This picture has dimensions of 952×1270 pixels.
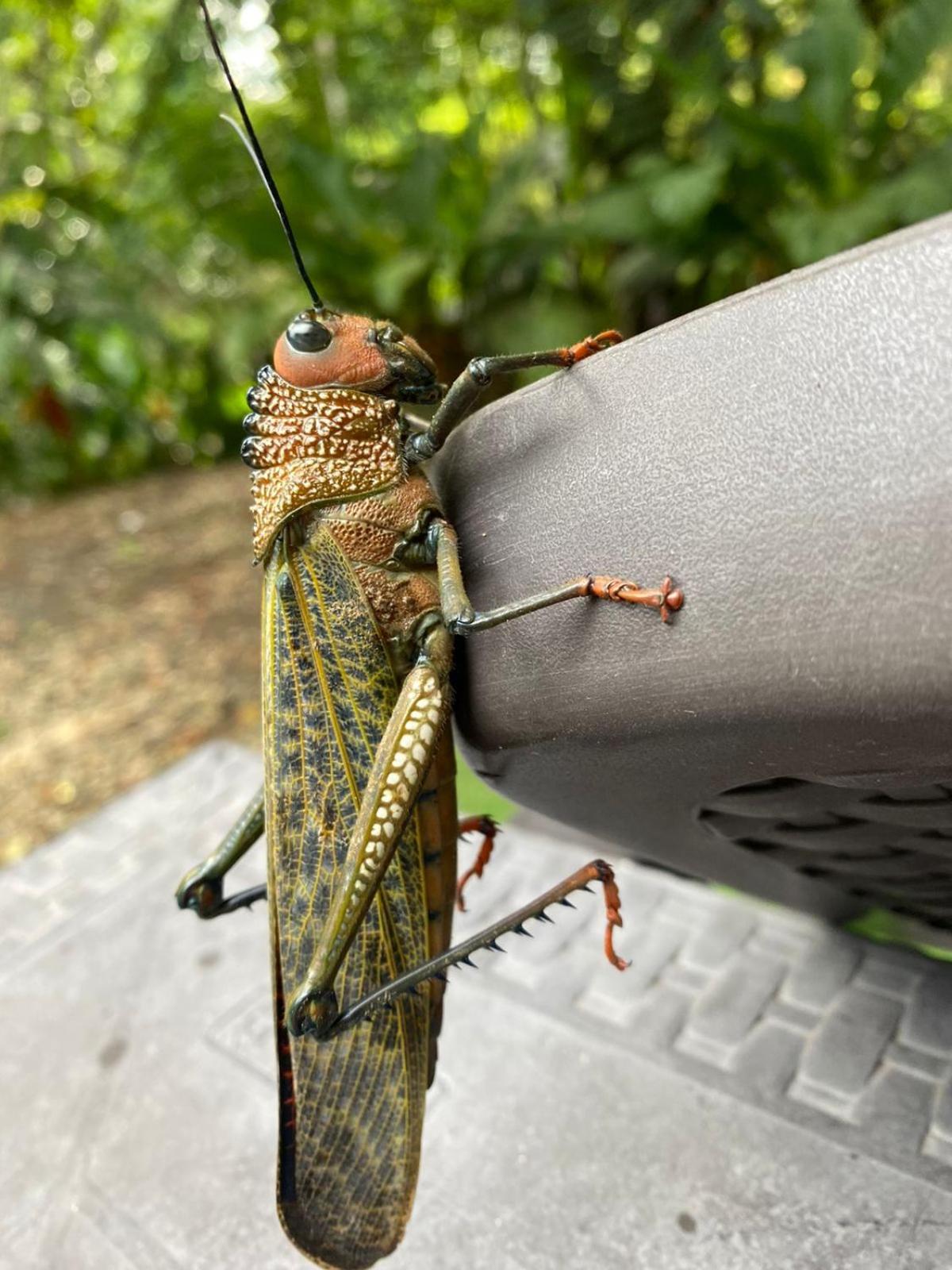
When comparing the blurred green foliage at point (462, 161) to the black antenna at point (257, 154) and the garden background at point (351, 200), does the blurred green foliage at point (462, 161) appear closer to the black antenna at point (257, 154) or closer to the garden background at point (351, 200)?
the garden background at point (351, 200)

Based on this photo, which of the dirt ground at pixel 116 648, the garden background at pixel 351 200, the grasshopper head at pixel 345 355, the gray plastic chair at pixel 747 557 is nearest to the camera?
the gray plastic chair at pixel 747 557

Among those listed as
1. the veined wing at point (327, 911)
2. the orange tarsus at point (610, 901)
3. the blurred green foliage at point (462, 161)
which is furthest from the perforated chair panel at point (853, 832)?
the blurred green foliage at point (462, 161)

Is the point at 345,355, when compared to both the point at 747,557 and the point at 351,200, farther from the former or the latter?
the point at 351,200

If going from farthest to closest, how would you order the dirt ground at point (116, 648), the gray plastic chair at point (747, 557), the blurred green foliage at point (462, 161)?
the blurred green foliage at point (462, 161) < the dirt ground at point (116, 648) < the gray plastic chair at point (747, 557)

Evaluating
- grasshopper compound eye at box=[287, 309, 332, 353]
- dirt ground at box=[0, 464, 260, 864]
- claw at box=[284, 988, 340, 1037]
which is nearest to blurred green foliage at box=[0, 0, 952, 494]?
dirt ground at box=[0, 464, 260, 864]

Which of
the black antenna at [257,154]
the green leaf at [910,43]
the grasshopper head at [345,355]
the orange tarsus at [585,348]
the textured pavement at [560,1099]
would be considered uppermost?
the green leaf at [910,43]

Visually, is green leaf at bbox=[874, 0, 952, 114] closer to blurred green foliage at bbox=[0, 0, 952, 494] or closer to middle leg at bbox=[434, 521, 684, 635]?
blurred green foliage at bbox=[0, 0, 952, 494]
